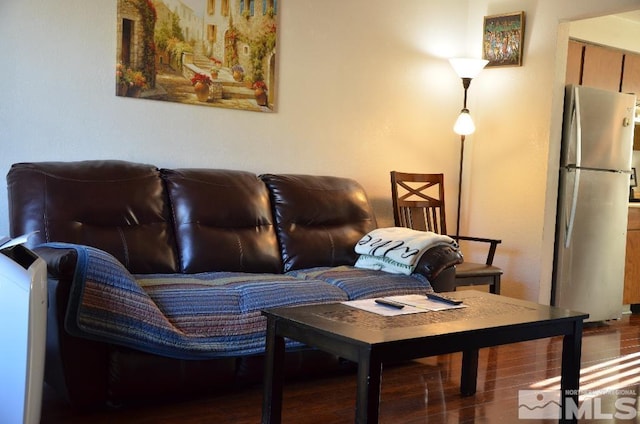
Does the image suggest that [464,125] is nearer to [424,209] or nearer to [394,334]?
[424,209]

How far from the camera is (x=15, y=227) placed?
119 inches

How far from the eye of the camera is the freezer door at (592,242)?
15.2 ft

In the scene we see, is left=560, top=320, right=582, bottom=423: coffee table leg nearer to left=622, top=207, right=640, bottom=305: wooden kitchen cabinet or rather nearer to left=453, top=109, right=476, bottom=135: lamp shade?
left=453, top=109, right=476, bottom=135: lamp shade

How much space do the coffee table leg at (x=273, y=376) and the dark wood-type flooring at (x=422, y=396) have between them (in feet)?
0.92

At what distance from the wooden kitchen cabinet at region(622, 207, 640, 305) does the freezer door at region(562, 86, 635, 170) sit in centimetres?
56

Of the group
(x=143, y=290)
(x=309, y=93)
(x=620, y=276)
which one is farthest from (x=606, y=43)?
(x=143, y=290)

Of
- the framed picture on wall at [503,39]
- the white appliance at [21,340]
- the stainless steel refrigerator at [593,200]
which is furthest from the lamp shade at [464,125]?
the white appliance at [21,340]

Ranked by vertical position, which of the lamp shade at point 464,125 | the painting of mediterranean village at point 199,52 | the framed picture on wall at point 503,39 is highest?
the framed picture on wall at point 503,39

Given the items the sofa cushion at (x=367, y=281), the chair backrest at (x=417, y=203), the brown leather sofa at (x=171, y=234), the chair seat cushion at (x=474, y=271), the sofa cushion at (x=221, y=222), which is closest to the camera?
the brown leather sofa at (x=171, y=234)

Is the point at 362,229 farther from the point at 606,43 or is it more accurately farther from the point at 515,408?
the point at 606,43

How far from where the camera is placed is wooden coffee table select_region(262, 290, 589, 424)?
6.54 feet

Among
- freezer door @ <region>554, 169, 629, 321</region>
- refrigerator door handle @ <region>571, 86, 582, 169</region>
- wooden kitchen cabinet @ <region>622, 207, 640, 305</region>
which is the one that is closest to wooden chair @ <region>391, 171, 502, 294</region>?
freezer door @ <region>554, 169, 629, 321</region>

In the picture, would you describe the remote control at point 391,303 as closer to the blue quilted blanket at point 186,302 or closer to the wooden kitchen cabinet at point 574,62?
the blue quilted blanket at point 186,302

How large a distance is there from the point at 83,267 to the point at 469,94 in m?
3.22
